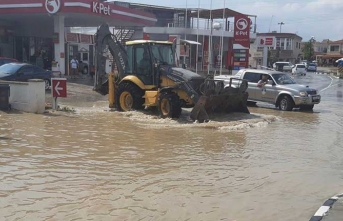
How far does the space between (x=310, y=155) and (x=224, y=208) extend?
4.41 metres

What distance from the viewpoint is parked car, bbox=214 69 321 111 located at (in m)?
17.8

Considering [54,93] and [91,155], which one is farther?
[54,93]

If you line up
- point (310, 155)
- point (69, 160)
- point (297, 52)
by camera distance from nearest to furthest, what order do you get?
point (69, 160), point (310, 155), point (297, 52)

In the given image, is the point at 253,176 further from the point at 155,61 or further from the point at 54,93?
the point at 54,93

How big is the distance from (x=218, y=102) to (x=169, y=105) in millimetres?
1636

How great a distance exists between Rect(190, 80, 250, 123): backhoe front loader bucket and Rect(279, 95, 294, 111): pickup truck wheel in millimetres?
3364

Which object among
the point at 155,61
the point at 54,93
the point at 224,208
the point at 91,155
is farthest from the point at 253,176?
the point at 54,93

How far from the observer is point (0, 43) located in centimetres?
3362

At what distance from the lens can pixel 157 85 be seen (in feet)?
49.0

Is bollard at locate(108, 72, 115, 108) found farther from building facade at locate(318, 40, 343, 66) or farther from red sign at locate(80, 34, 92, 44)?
building facade at locate(318, 40, 343, 66)

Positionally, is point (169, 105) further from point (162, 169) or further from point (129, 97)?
point (162, 169)

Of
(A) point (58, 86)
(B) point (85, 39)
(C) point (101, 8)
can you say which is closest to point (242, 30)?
(C) point (101, 8)

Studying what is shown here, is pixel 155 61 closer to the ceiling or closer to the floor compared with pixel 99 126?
closer to the ceiling

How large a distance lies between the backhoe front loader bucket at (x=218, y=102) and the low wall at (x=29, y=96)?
5145 mm
